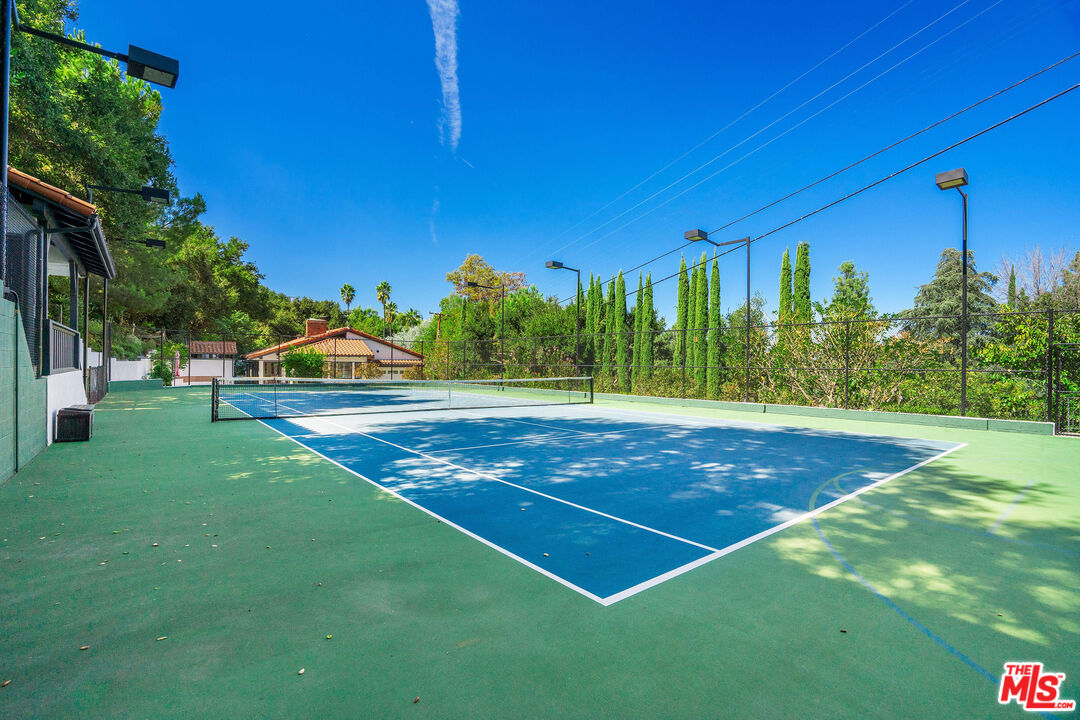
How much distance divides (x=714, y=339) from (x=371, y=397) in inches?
600

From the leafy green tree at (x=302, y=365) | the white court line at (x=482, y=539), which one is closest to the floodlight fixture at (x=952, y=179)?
the white court line at (x=482, y=539)

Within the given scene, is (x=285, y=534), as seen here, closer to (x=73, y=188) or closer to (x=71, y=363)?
(x=71, y=363)

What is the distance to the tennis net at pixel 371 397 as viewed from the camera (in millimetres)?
15367

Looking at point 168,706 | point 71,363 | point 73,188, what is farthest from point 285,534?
point 73,188

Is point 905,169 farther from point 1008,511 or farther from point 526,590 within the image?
point 526,590

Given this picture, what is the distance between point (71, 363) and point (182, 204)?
13.5 meters

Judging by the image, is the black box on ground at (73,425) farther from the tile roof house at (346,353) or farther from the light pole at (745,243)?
the tile roof house at (346,353)

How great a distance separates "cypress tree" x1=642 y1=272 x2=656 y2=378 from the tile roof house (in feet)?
58.4

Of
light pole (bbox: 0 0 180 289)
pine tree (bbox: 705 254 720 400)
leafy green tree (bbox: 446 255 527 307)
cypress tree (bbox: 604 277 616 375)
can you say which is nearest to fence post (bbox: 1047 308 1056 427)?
pine tree (bbox: 705 254 720 400)

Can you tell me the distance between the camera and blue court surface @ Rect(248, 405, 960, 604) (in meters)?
4.24

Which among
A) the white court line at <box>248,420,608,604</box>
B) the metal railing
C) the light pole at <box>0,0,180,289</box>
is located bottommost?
the white court line at <box>248,420,608,604</box>

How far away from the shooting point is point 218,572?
3670 millimetres

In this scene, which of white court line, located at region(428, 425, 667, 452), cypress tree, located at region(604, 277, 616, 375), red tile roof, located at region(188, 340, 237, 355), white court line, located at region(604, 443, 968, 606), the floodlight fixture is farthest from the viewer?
red tile roof, located at region(188, 340, 237, 355)

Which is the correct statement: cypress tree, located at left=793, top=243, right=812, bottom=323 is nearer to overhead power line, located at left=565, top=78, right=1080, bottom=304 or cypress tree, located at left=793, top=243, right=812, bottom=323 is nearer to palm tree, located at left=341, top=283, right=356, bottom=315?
overhead power line, located at left=565, top=78, right=1080, bottom=304
